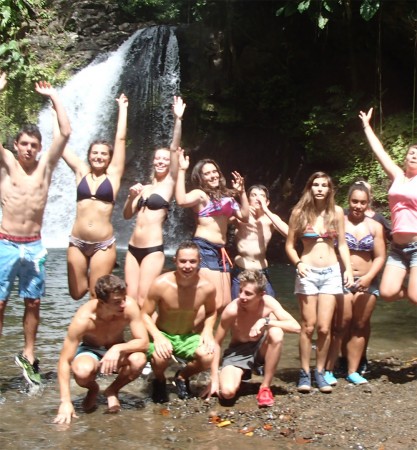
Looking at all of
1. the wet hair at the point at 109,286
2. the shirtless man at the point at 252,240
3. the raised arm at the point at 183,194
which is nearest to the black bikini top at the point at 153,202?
the raised arm at the point at 183,194

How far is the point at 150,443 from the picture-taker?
167 inches

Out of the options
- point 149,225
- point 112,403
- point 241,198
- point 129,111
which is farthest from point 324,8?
point 112,403

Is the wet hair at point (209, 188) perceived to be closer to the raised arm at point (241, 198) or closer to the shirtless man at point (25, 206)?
the raised arm at point (241, 198)

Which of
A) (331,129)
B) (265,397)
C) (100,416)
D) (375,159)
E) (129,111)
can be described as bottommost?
(100,416)

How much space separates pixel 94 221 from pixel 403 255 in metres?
2.46

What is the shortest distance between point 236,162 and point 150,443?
460 inches

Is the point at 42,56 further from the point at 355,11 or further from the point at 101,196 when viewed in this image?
the point at 101,196

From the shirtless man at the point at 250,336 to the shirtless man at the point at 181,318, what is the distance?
0.14 meters

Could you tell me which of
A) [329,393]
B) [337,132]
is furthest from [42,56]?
[329,393]

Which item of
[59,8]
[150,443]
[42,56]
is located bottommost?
[150,443]

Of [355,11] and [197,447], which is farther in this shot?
[355,11]

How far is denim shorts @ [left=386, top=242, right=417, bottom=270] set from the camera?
207 inches

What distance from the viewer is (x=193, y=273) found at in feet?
16.6

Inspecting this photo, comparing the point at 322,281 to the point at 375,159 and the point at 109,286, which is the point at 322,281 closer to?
the point at 109,286
